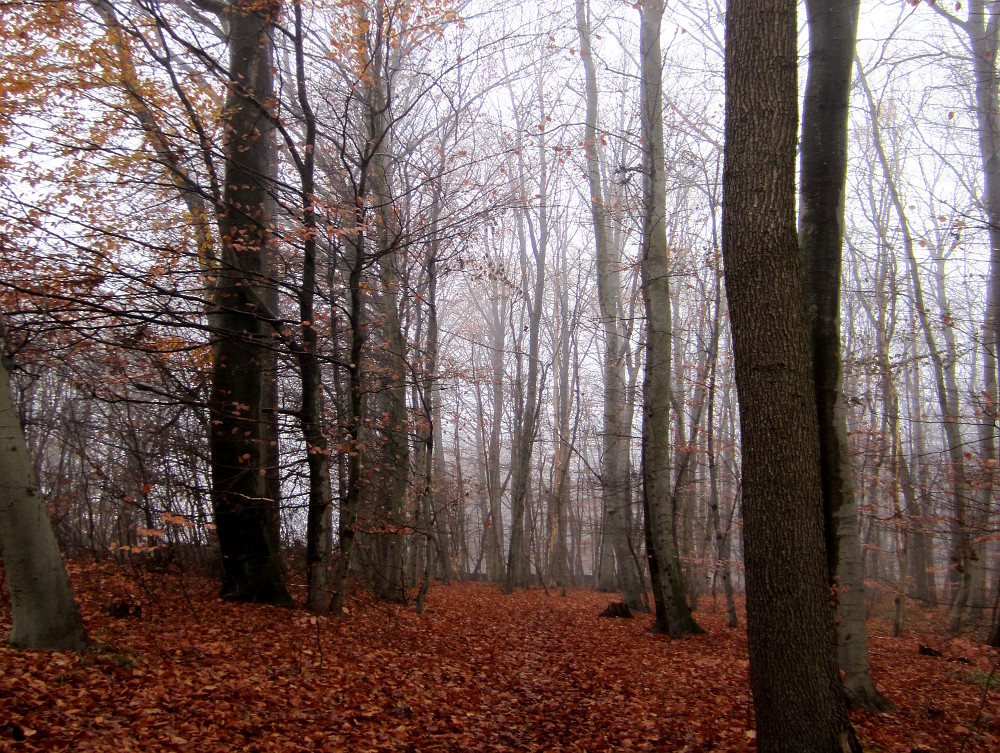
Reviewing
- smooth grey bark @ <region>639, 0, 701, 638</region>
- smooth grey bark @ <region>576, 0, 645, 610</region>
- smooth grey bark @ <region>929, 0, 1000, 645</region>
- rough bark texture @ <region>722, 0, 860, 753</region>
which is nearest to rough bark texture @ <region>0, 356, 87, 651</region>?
rough bark texture @ <region>722, 0, 860, 753</region>

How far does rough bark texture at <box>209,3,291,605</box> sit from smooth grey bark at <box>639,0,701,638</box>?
5.62 m

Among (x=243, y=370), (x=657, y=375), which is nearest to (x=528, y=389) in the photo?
(x=657, y=375)

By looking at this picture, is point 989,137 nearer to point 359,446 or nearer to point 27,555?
point 359,446

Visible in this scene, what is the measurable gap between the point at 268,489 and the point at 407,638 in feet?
12.9

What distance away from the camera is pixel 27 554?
4805 mm

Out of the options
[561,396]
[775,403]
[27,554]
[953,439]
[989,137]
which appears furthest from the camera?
[561,396]

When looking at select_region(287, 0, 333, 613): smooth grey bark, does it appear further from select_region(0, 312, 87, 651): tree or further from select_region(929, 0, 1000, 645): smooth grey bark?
select_region(929, 0, 1000, 645): smooth grey bark

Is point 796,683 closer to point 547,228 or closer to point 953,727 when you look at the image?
point 953,727

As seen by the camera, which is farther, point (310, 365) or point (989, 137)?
Answer: point (989, 137)

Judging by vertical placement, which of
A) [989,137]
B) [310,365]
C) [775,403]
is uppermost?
[989,137]

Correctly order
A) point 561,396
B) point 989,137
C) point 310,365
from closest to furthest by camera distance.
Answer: point 310,365 → point 989,137 → point 561,396

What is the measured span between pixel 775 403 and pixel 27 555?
544 centimetres

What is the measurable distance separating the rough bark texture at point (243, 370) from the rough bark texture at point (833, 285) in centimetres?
632

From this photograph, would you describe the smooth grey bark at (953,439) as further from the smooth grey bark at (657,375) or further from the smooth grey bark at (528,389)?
the smooth grey bark at (528,389)
